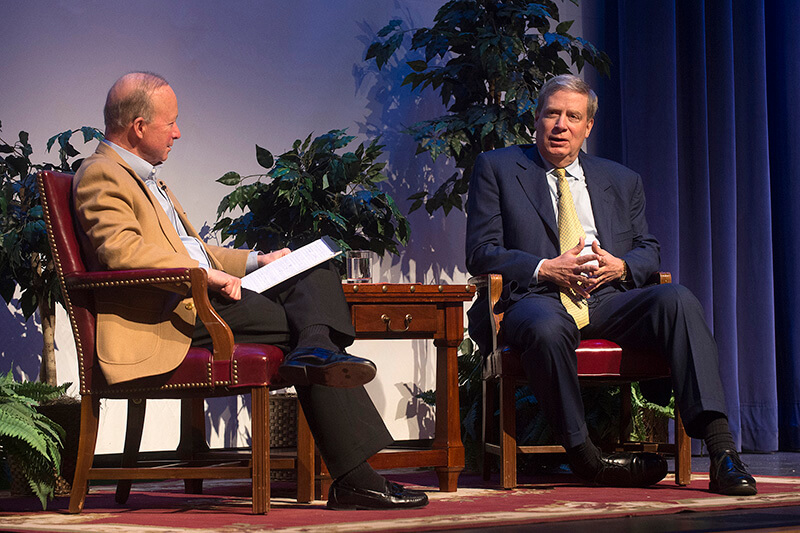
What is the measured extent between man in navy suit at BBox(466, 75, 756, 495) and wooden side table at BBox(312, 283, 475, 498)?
6.3 inches

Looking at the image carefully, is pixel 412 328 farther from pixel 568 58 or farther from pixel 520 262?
pixel 568 58

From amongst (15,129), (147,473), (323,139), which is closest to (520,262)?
(323,139)

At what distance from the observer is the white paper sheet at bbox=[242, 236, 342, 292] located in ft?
7.85

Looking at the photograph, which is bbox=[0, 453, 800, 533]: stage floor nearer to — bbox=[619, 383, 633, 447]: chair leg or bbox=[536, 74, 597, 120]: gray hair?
bbox=[619, 383, 633, 447]: chair leg

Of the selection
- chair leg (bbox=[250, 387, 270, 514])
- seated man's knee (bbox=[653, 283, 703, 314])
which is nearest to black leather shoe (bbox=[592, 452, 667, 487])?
seated man's knee (bbox=[653, 283, 703, 314])

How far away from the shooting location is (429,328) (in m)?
2.84

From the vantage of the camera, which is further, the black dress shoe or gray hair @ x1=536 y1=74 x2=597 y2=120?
gray hair @ x1=536 y1=74 x2=597 y2=120

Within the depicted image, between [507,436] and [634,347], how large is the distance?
0.47 m

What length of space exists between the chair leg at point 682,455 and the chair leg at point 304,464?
110cm

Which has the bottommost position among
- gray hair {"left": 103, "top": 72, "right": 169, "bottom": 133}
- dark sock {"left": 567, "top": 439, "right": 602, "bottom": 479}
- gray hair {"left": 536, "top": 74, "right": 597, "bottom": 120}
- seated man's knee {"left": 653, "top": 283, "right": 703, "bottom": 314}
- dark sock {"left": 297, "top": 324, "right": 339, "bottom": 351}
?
dark sock {"left": 567, "top": 439, "right": 602, "bottom": 479}

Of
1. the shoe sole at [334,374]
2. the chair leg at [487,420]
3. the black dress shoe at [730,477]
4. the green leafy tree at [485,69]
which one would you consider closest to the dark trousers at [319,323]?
the shoe sole at [334,374]

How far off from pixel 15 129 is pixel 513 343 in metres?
2.28

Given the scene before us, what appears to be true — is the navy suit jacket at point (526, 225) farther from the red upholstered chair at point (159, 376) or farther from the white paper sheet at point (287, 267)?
the red upholstered chair at point (159, 376)

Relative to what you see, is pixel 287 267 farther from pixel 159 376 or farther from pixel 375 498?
pixel 375 498
